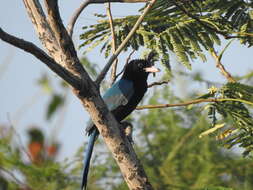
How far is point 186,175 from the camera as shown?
7848 millimetres

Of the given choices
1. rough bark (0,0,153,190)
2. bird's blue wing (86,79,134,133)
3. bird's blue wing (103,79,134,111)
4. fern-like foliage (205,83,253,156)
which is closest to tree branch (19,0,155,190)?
rough bark (0,0,153,190)

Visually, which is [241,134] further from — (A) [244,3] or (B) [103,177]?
(B) [103,177]

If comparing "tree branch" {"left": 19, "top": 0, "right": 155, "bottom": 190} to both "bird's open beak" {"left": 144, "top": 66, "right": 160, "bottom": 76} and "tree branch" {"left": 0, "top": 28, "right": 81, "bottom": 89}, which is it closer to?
"tree branch" {"left": 0, "top": 28, "right": 81, "bottom": 89}

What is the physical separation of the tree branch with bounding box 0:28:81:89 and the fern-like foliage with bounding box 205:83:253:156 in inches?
54.2

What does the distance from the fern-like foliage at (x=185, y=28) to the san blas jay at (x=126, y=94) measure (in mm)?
702

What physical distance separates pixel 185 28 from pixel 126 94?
1.39m

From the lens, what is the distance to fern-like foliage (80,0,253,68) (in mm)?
4391

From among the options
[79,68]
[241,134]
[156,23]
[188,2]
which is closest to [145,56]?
[156,23]

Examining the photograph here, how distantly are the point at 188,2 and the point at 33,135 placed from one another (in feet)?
5.05

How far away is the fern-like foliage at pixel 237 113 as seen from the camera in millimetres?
4332

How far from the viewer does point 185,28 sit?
181 inches

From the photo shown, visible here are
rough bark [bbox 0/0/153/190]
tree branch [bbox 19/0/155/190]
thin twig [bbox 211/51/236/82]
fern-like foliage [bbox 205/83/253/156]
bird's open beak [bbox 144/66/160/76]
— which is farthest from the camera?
bird's open beak [bbox 144/66/160/76]

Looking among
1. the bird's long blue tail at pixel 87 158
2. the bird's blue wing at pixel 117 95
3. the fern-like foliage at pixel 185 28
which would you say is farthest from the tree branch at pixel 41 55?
the bird's blue wing at pixel 117 95

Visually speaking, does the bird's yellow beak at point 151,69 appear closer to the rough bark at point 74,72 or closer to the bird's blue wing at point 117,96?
the bird's blue wing at point 117,96
